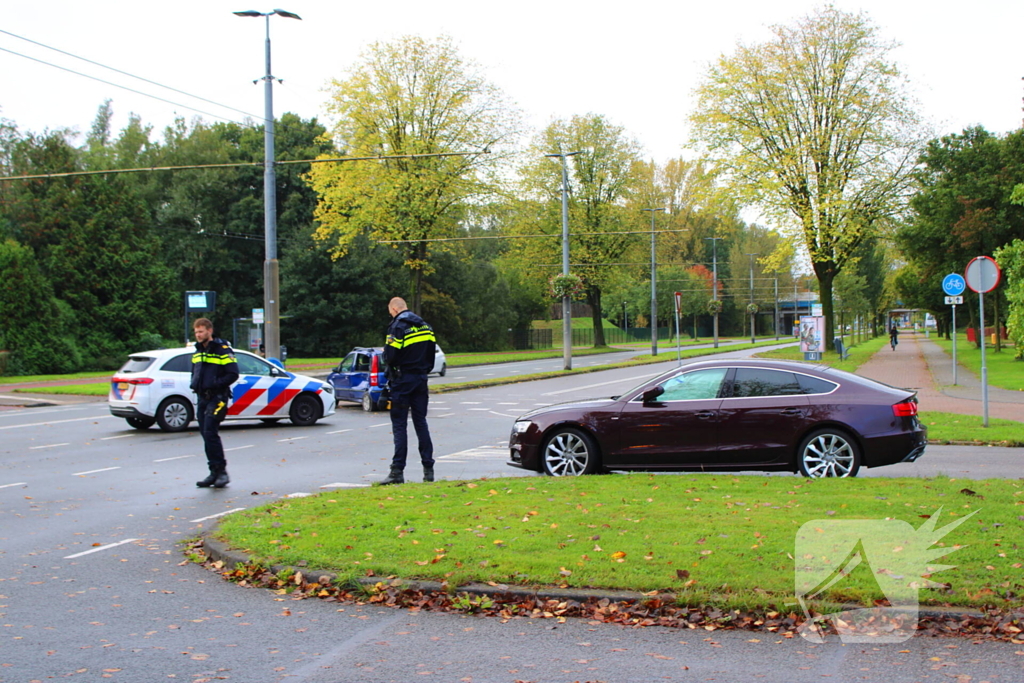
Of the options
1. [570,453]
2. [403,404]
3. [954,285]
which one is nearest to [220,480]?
[403,404]

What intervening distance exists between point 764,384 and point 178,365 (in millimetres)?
11332

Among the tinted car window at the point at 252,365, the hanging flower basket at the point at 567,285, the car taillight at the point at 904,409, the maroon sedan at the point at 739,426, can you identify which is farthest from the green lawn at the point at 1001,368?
the tinted car window at the point at 252,365

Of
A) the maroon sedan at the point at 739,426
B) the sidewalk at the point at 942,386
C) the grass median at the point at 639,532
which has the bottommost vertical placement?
the sidewalk at the point at 942,386

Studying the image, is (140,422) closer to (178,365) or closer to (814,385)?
(178,365)

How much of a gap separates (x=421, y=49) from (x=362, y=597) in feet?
133

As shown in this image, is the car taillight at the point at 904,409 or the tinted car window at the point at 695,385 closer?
the car taillight at the point at 904,409

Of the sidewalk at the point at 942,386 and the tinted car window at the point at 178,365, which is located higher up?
the tinted car window at the point at 178,365

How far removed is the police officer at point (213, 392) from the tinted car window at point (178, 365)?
6.79m

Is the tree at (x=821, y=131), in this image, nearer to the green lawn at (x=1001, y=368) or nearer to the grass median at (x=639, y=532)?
the green lawn at (x=1001, y=368)

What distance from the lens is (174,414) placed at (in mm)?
17047

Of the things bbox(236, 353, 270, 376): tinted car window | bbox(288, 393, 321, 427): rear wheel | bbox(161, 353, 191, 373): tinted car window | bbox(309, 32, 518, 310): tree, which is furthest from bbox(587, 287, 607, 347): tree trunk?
bbox(161, 353, 191, 373): tinted car window

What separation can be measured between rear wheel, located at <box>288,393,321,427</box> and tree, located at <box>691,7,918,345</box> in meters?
29.5

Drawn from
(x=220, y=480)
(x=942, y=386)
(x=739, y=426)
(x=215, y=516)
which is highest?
(x=739, y=426)

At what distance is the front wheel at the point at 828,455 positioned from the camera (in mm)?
10195
